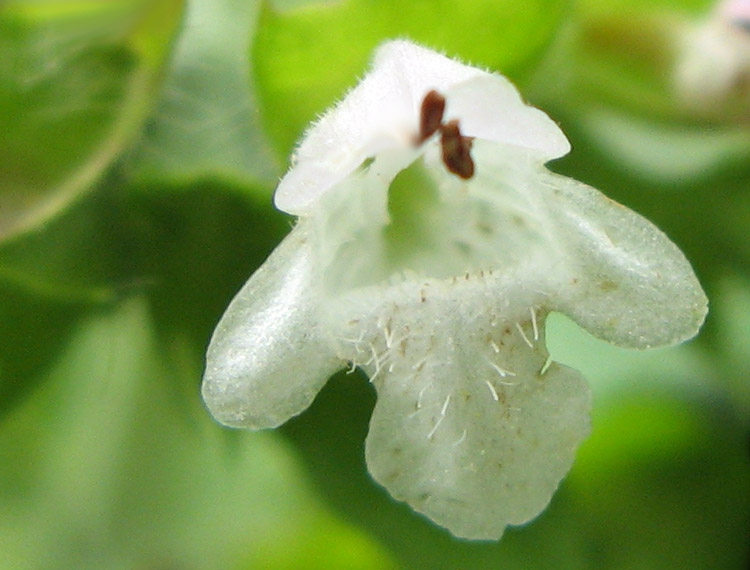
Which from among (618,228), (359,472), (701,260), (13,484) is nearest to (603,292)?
(618,228)

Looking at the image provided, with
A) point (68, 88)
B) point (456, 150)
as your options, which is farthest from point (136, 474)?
point (456, 150)

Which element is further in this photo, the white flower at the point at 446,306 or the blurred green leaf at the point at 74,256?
the blurred green leaf at the point at 74,256

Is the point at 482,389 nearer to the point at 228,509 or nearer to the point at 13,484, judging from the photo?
the point at 228,509

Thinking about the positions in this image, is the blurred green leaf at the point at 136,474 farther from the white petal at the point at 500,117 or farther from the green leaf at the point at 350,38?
the white petal at the point at 500,117

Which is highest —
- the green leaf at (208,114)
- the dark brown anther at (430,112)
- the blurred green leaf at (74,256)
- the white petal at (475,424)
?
the dark brown anther at (430,112)

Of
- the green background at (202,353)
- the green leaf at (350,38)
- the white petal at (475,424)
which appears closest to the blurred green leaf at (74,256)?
the green background at (202,353)

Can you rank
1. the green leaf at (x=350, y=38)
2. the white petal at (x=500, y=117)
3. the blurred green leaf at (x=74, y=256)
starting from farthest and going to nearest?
1. the blurred green leaf at (x=74, y=256)
2. the green leaf at (x=350, y=38)
3. the white petal at (x=500, y=117)

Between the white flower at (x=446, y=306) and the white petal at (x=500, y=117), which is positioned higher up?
the white petal at (x=500, y=117)

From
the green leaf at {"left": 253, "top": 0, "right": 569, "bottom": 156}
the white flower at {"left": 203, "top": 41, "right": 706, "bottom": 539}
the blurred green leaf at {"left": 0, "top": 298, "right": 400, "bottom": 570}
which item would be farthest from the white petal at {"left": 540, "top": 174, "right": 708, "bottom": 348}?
the blurred green leaf at {"left": 0, "top": 298, "right": 400, "bottom": 570}
